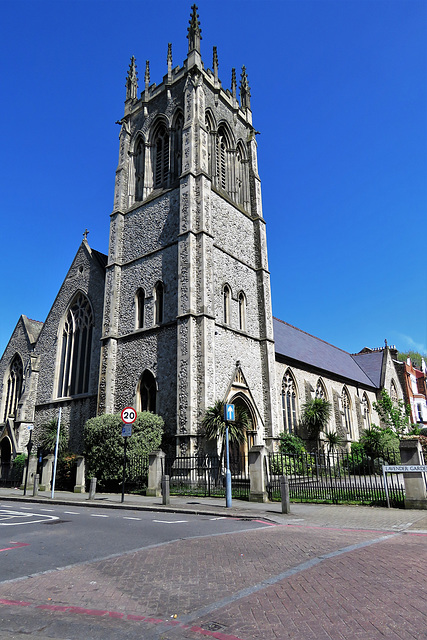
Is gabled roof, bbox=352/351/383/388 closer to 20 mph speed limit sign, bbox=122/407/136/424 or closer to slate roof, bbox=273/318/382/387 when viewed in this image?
slate roof, bbox=273/318/382/387

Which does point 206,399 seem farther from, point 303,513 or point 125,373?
point 303,513

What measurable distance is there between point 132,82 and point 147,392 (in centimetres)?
2269

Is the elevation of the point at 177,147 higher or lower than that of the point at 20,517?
higher

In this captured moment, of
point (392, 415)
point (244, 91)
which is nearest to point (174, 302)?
point (244, 91)

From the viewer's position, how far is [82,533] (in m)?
9.15

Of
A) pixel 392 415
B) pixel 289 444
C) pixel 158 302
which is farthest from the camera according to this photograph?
pixel 392 415

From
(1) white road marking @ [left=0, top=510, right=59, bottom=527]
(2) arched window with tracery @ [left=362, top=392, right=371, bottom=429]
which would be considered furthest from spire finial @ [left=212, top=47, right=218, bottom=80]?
(2) arched window with tracery @ [left=362, top=392, right=371, bottom=429]

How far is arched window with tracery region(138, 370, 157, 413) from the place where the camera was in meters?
22.9

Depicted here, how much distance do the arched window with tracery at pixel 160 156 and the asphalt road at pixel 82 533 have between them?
66.4ft

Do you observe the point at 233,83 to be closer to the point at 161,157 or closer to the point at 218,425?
the point at 161,157

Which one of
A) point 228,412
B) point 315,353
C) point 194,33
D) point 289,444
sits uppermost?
point 194,33

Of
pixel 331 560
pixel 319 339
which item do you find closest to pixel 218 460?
pixel 331 560

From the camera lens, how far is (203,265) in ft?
74.0

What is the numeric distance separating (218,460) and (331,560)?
13322mm
